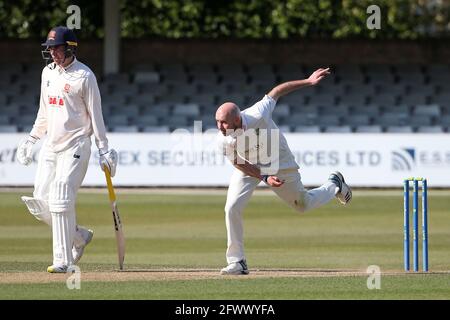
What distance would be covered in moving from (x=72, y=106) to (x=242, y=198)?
62.7 inches

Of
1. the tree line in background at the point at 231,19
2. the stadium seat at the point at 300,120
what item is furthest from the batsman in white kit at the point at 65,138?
the tree line in background at the point at 231,19

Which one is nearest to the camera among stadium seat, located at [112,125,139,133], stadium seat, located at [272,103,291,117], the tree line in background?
stadium seat, located at [112,125,139,133]

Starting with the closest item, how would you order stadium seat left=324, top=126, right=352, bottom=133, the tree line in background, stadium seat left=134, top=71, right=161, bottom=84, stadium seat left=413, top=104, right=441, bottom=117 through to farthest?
stadium seat left=324, top=126, right=352, bottom=133 → stadium seat left=413, top=104, right=441, bottom=117 → stadium seat left=134, top=71, right=161, bottom=84 → the tree line in background

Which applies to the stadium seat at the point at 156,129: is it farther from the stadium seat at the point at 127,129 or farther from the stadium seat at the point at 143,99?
the stadium seat at the point at 143,99

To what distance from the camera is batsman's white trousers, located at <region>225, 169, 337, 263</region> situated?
9742 millimetres

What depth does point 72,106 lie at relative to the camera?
31.8 feet

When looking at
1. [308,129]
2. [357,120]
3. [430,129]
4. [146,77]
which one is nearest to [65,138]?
[308,129]

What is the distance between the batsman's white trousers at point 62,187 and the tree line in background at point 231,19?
18.8m

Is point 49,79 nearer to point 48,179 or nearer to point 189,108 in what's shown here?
point 48,179

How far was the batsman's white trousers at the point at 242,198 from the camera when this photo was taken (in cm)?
974

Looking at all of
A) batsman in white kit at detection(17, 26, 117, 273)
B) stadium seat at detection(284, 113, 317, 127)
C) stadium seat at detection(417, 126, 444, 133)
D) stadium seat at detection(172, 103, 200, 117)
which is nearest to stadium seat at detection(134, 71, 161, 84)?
stadium seat at detection(172, 103, 200, 117)

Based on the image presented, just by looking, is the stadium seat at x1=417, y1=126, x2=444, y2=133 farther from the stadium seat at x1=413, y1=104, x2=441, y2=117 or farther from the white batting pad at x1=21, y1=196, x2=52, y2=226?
the white batting pad at x1=21, y1=196, x2=52, y2=226

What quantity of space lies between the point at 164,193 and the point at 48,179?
10836 millimetres

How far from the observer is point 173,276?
971 cm
